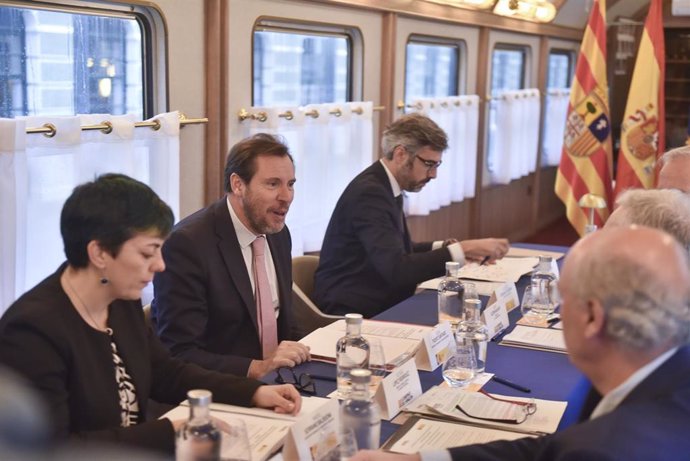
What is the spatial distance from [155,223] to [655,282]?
3.71 feet

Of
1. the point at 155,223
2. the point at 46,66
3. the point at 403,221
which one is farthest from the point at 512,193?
the point at 155,223

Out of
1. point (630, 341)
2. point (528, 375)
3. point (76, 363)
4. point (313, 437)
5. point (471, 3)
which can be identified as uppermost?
point (471, 3)

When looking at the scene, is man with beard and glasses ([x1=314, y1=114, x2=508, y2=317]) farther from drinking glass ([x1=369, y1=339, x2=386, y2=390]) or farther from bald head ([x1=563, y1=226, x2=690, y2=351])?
bald head ([x1=563, y1=226, x2=690, y2=351])

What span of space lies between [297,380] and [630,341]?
121cm

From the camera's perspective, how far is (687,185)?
3.77m

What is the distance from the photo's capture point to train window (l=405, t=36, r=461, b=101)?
23.3 ft

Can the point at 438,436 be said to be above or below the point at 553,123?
below

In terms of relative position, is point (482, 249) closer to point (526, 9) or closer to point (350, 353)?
point (350, 353)

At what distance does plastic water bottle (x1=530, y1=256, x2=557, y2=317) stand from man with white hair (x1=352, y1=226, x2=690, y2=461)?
6.24ft

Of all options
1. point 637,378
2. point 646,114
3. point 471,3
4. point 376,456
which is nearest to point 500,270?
point 376,456

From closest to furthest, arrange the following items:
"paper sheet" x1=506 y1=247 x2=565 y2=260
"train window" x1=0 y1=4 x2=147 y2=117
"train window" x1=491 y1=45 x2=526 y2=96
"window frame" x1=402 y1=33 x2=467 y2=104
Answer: "train window" x1=0 y1=4 x2=147 y2=117 < "paper sheet" x1=506 y1=247 x2=565 y2=260 < "window frame" x1=402 y1=33 x2=467 y2=104 < "train window" x1=491 y1=45 x2=526 y2=96

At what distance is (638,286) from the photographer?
146 centimetres

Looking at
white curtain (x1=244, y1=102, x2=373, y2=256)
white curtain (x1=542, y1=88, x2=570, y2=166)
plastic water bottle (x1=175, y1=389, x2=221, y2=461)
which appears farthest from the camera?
white curtain (x1=542, y1=88, x2=570, y2=166)

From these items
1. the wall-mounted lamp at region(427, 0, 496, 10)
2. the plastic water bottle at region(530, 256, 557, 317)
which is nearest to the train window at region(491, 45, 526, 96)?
the wall-mounted lamp at region(427, 0, 496, 10)
